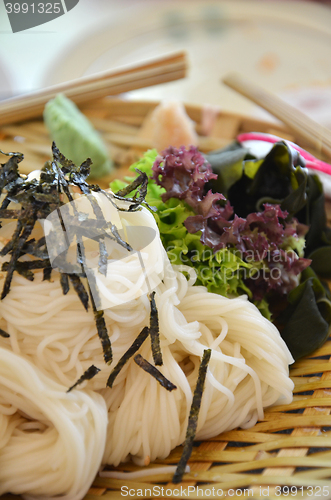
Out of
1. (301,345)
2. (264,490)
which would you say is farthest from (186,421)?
(301,345)

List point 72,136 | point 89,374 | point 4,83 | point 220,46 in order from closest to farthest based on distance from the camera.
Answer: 1. point 89,374
2. point 72,136
3. point 4,83
4. point 220,46

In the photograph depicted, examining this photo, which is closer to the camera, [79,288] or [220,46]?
[79,288]

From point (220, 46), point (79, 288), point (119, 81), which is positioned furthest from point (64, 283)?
point (220, 46)

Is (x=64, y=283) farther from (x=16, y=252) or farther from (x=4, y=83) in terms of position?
(x=4, y=83)

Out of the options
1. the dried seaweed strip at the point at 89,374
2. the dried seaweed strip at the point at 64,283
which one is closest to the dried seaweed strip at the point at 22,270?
the dried seaweed strip at the point at 64,283

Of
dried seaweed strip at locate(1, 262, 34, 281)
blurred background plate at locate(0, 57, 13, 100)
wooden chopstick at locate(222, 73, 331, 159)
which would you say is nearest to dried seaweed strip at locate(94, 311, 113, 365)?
dried seaweed strip at locate(1, 262, 34, 281)

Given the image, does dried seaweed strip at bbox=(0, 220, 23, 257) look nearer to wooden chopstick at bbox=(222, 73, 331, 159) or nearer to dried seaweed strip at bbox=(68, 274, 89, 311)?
dried seaweed strip at bbox=(68, 274, 89, 311)

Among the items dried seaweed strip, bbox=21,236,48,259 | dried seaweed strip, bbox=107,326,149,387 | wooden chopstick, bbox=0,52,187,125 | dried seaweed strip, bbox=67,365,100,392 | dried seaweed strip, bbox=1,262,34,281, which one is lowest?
dried seaweed strip, bbox=107,326,149,387

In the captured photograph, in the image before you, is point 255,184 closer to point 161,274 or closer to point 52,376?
point 161,274
